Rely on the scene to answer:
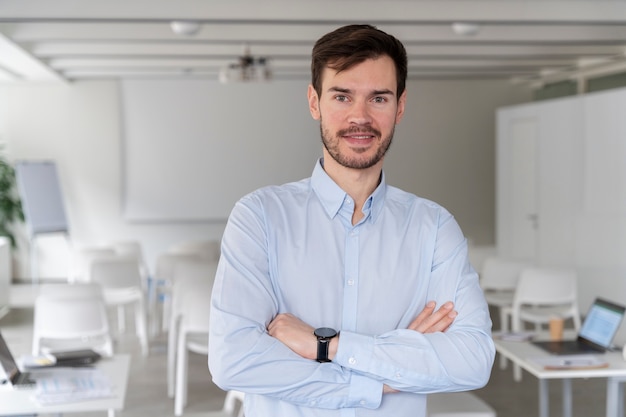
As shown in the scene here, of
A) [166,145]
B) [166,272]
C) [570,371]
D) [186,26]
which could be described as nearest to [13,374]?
[570,371]

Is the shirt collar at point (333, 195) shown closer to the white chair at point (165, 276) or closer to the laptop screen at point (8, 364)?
the laptop screen at point (8, 364)

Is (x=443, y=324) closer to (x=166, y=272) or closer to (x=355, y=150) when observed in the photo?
(x=355, y=150)

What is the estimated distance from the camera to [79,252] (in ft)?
28.1

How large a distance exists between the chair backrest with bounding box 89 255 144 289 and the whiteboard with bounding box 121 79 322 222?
497 cm

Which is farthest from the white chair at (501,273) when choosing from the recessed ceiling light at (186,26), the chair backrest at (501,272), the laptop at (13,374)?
the laptop at (13,374)

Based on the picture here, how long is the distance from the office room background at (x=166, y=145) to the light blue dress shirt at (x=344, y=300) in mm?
11143

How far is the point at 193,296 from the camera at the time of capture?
598 centimetres

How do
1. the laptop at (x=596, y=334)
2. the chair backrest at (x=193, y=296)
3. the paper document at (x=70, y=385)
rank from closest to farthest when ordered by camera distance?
the paper document at (x=70, y=385), the laptop at (x=596, y=334), the chair backrest at (x=193, y=296)

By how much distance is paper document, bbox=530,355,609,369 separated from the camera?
13.0 ft

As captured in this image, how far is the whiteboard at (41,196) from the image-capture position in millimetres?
11328

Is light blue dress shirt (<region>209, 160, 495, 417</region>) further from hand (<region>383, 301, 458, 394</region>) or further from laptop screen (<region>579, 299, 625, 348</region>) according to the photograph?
laptop screen (<region>579, 299, 625, 348</region>)

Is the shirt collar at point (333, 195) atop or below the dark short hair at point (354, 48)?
below

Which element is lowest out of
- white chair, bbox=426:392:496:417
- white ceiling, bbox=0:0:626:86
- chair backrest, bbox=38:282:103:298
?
white chair, bbox=426:392:496:417

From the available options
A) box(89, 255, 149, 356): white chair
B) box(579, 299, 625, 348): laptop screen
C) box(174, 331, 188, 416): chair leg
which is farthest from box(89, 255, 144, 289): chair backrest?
box(579, 299, 625, 348): laptop screen
